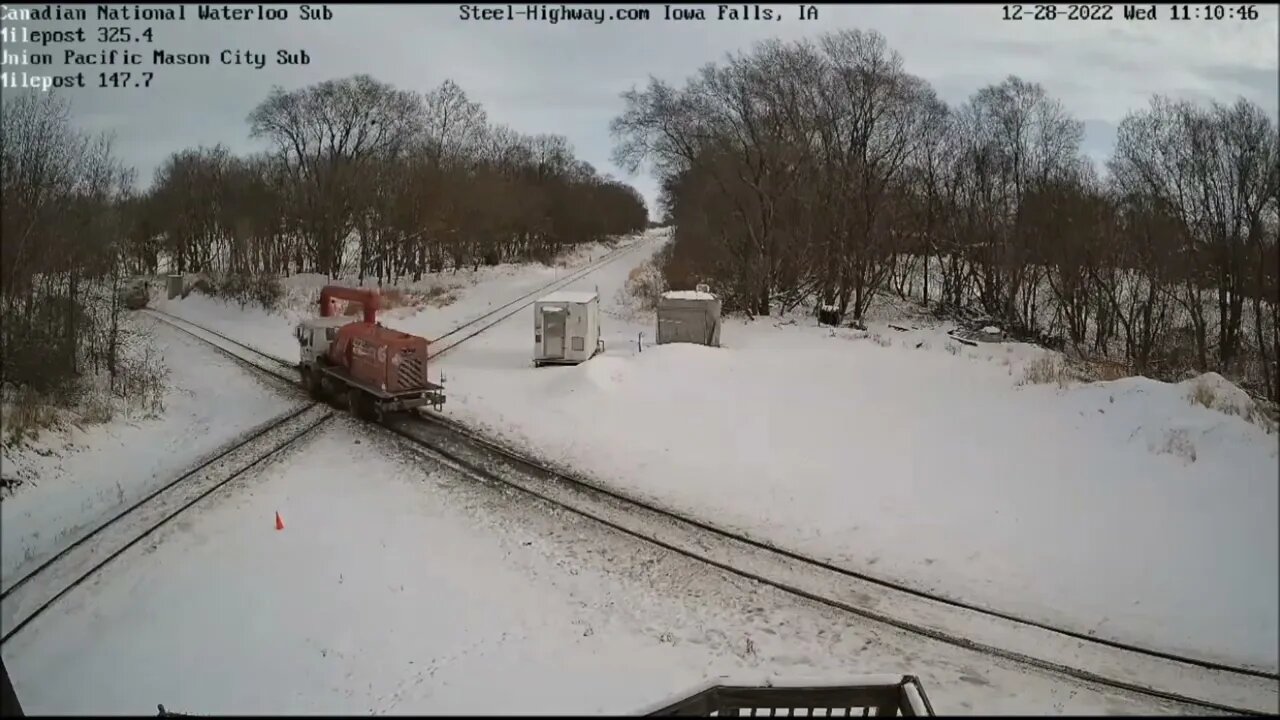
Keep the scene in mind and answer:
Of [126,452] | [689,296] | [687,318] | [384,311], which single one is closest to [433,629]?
[126,452]

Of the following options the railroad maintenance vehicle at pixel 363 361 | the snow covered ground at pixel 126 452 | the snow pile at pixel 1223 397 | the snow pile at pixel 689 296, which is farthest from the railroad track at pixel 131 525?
the snow pile at pixel 689 296

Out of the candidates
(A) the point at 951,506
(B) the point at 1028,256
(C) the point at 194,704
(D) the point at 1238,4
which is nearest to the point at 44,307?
(C) the point at 194,704

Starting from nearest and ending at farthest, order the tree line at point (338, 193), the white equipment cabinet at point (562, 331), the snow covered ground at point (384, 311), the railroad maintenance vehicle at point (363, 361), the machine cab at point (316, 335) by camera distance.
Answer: the tree line at point (338, 193), the railroad maintenance vehicle at point (363, 361), the snow covered ground at point (384, 311), the machine cab at point (316, 335), the white equipment cabinet at point (562, 331)

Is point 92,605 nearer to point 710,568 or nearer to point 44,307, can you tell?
point 44,307

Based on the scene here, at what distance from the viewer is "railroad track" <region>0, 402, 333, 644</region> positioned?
18.9 ft

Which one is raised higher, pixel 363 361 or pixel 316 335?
pixel 316 335

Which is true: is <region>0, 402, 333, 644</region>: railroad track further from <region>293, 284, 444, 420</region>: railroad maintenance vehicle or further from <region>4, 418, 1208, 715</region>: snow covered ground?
<region>293, 284, 444, 420</region>: railroad maintenance vehicle

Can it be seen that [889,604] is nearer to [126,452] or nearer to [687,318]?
[126,452]

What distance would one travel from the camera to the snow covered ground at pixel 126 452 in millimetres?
6500

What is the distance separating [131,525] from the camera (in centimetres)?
743

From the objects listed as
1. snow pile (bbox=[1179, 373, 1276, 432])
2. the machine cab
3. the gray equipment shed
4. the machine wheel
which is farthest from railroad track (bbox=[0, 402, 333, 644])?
the gray equipment shed

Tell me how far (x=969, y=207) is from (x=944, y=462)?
14659 millimetres

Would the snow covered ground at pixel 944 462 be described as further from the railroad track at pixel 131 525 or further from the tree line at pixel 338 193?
the railroad track at pixel 131 525

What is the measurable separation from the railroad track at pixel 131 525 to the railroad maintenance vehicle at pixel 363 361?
3.32 feet
